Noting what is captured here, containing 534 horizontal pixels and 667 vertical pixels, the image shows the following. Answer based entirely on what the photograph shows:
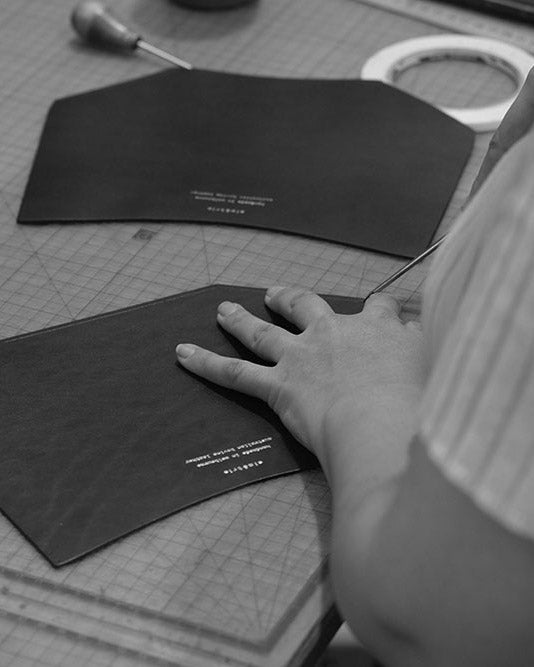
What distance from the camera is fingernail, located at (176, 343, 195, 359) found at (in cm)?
108

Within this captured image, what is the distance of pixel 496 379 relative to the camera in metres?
0.67

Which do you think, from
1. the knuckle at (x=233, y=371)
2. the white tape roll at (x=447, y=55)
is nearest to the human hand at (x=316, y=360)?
the knuckle at (x=233, y=371)

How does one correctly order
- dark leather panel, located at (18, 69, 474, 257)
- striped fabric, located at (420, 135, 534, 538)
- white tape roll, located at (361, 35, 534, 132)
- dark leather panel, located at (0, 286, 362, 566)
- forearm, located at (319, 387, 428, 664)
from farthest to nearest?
white tape roll, located at (361, 35, 534, 132) < dark leather panel, located at (18, 69, 474, 257) < dark leather panel, located at (0, 286, 362, 566) < forearm, located at (319, 387, 428, 664) < striped fabric, located at (420, 135, 534, 538)

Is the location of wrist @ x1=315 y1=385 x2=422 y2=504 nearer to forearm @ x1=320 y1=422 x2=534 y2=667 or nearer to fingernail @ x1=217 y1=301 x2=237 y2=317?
forearm @ x1=320 y1=422 x2=534 y2=667

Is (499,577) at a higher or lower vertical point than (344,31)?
higher

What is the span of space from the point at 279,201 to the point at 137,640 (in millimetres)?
592

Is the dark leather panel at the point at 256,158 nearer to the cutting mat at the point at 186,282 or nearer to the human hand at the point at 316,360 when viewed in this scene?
the cutting mat at the point at 186,282

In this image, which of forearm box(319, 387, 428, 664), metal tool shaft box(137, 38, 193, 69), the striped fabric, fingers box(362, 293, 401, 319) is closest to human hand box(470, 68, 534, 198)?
fingers box(362, 293, 401, 319)

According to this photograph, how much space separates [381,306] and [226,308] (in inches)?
5.8

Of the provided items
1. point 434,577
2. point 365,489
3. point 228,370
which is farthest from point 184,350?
point 434,577

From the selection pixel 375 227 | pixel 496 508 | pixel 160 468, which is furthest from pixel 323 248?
pixel 496 508

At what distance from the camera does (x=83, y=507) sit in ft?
3.13

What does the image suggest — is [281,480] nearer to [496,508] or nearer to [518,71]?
[496,508]

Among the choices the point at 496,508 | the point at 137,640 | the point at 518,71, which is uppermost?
the point at 496,508
